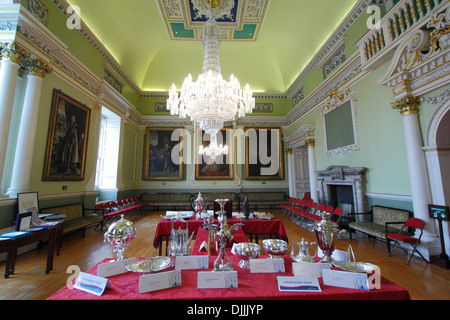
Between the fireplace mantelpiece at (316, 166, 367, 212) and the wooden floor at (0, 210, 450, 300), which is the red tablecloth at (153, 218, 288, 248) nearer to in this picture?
the wooden floor at (0, 210, 450, 300)

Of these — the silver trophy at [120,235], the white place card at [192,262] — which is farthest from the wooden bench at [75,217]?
the white place card at [192,262]

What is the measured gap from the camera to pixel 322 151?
7.11 m

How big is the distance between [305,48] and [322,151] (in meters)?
4.15

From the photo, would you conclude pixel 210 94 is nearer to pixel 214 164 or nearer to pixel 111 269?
pixel 111 269

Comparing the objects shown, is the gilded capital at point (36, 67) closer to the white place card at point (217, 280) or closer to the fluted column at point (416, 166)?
the white place card at point (217, 280)

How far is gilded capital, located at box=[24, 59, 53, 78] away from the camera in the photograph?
13.3ft

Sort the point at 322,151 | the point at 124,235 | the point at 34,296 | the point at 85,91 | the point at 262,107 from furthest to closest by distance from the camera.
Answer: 1. the point at 262,107
2. the point at 322,151
3. the point at 85,91
4. the point at 34,296
5. the point at 124,235

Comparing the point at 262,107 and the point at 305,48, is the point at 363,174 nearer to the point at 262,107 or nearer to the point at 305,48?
the point at 305,48

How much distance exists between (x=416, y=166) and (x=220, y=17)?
730cm

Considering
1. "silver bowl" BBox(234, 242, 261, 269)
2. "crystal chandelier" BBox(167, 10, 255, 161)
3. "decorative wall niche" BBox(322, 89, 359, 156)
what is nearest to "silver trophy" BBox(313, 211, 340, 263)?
"silver bowl" BBox(234, 242, 261, 269)

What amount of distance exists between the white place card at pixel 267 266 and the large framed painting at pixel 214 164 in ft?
27.5

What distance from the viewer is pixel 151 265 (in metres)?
1.50

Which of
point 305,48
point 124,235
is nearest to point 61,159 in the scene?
point 124,235

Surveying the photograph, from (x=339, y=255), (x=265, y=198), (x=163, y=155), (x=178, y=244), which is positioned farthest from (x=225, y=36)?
(x=339, y=255)
